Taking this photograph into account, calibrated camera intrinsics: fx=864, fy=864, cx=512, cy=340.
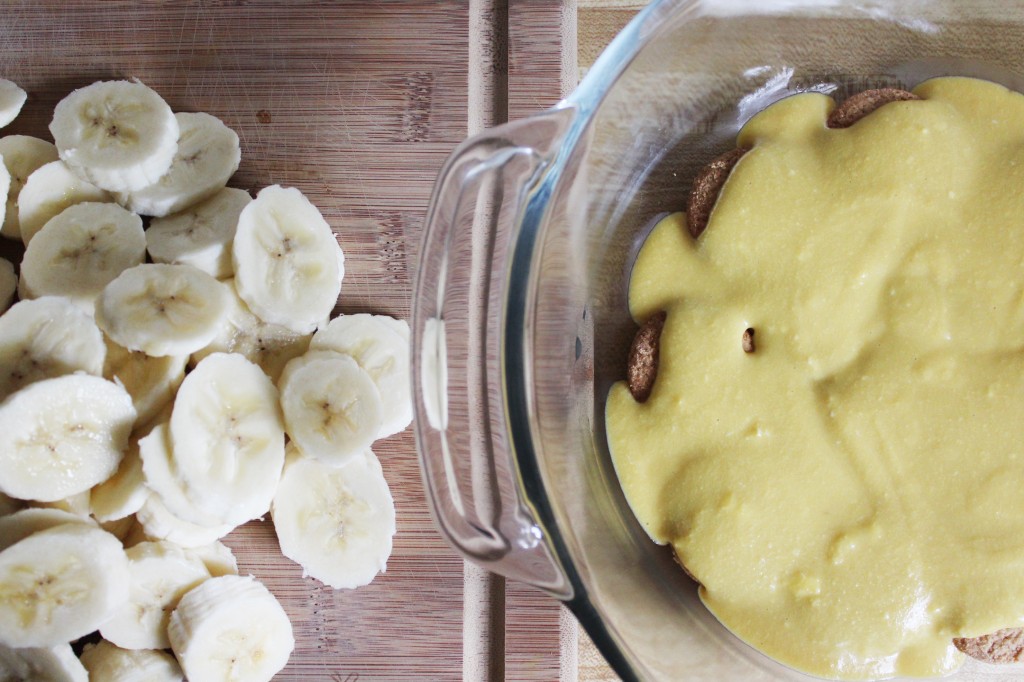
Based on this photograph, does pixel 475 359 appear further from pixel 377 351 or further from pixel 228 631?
pixel 228 631

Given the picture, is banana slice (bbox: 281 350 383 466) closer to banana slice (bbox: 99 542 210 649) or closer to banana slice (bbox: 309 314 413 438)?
banana slice (bbox: 309 314 413 438)

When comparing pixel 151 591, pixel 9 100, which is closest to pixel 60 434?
pixel 151 591

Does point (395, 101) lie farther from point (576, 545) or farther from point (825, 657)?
point (825, 657)

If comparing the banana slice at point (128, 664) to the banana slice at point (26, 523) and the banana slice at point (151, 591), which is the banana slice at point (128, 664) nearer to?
the banana slice at point (151, 591)

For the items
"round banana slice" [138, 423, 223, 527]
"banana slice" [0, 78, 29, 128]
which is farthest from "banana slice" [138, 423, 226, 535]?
"banana slice" [0, 78, 29, 128]

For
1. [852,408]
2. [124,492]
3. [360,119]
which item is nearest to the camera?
[852,408]

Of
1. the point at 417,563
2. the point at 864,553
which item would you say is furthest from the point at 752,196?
the point at 417,563
